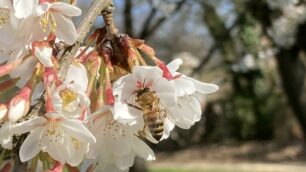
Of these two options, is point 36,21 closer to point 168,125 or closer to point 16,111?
point 16,111

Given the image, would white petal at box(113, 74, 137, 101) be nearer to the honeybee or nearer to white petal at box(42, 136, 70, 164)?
the honeybee

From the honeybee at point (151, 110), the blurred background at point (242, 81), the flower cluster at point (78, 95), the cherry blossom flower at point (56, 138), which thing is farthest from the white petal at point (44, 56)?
the blurred background at point (242, 81)

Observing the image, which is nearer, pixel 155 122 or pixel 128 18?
pixel 155 122

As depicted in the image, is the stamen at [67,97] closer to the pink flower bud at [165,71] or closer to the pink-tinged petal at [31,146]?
the pink-tinged petal at [31,146]

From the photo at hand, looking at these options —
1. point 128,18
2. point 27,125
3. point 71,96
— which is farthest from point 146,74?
point 128,18

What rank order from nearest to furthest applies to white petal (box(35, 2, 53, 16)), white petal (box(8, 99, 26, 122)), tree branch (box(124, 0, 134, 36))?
white petal (box(8, 99, 26, 122)), white petal (box(35, 2, 53, 16)), tree branch (box(124, 0, 134, 36))

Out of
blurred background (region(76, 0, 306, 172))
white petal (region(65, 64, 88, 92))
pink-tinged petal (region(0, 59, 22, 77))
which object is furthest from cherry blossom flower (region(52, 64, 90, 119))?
blurred background (region(76, 0, 306, 172))

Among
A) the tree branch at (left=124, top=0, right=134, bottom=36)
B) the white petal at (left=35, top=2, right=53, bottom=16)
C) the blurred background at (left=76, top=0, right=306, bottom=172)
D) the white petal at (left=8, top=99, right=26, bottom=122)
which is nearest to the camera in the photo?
the white petal at (left=8, top=99, right=26, bottom=122)

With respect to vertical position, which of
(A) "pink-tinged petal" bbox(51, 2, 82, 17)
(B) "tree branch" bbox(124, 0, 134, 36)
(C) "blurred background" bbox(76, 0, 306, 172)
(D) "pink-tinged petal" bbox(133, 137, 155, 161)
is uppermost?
(A) "pink-tinged petal" bbox(51, 2, 82, 17)
